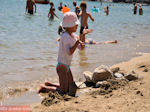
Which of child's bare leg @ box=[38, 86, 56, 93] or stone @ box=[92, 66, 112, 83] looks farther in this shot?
stone @ box=[92, 66, 112, 83]

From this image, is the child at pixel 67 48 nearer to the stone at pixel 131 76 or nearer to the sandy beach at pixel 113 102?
the sandy beach at pixel 113 102

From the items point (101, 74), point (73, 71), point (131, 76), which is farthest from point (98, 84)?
point (73, 71)

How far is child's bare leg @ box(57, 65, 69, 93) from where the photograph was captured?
158 inches

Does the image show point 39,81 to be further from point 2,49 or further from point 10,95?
point 2,49

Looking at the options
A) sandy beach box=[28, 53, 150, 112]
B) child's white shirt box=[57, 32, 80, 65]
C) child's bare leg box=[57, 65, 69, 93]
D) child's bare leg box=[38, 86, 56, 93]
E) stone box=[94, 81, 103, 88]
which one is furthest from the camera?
stone box=[94, 81, 103, 88]

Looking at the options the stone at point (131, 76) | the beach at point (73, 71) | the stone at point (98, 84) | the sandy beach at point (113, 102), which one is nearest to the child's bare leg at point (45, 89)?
the beach at point (73, 71)

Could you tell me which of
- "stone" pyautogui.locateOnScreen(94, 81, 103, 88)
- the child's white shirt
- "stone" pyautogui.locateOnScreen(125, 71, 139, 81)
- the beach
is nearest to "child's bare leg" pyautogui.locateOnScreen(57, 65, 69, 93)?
the child's white shirt

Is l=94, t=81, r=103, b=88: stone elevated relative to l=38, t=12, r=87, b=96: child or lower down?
lower down

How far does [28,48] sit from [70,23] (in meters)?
4.68

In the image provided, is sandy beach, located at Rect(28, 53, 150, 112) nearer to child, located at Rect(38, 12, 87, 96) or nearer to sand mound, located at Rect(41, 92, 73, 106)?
sand mound, located at Rect(41, 92, 73, 106)

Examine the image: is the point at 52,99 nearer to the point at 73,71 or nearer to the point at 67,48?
the point at 67,48

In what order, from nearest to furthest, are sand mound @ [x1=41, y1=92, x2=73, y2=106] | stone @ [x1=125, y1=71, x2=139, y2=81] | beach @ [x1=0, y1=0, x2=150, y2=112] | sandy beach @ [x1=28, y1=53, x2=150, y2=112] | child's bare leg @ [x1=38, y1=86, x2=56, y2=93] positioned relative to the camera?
sandy beach @ [x1=28, y1=53, x2=150, y2=112]
beach @ [x1=0, y1=0, x2=150, y2=112]
sand mound @ [x1=41, y1=92, x2=73, y2=106]
child's bare leg @ [x1=38, y1=86, x2=56, y2=93]
stone @ [x1=125, y1=71, x2=139, y2=81]

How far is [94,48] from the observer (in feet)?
29.6

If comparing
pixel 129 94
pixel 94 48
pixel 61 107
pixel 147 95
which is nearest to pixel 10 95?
pixel 61 107
